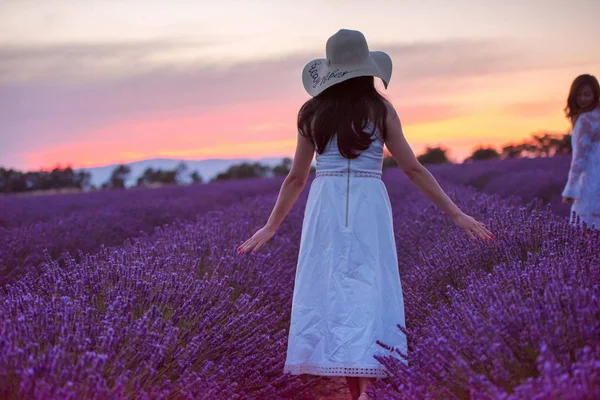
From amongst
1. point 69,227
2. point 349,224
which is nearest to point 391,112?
point 349,224

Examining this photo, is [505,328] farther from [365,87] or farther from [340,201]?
[365,87]

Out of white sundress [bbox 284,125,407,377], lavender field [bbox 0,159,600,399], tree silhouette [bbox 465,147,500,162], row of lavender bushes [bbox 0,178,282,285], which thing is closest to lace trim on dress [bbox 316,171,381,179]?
white sundress [bbox 284,125,407,377]

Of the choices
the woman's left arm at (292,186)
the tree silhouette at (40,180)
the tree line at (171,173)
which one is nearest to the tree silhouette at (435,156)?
the tree line at (171,173)

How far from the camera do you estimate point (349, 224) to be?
8.56ft

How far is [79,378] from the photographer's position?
5.74 feet

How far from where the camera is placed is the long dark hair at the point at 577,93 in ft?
15.6

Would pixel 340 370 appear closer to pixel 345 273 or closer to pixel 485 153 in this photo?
pixel 345 273

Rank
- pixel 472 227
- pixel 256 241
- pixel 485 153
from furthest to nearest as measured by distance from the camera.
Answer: pixel 485 153 < pixel 256 241 < pixel 472 227

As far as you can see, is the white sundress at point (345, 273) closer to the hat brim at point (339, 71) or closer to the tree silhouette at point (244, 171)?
the hat brim at point (339, 71)

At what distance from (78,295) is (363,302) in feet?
3.50

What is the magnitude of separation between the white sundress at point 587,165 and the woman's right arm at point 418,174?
2.50m

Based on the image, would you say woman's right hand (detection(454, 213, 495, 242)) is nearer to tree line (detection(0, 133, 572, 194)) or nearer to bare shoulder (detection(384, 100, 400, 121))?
bare shoulder (detection(384, 100, 400, 121))

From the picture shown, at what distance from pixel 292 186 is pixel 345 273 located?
1.45ft

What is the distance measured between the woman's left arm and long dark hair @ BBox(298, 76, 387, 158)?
6 cm
